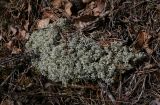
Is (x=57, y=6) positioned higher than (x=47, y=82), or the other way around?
(x=57, y=6)

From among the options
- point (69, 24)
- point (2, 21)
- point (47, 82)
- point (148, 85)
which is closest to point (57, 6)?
point (69, 24)

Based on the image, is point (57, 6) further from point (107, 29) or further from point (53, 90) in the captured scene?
point (53, 90)

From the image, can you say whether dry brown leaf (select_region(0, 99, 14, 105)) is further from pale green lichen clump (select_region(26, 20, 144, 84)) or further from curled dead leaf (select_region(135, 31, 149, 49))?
curled dead leaf (select_region(135, 31, 149, 49))

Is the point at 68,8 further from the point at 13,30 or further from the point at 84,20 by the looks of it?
the point at 13,30

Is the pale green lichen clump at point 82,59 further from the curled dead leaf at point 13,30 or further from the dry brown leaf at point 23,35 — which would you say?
the curled dead leaf at point 13,30

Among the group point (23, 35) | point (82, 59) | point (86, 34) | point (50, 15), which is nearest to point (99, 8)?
point (86, 34)

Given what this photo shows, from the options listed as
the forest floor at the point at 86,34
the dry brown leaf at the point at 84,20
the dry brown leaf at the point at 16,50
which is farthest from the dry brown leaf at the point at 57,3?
the dry brown leaf at the point at 16,50

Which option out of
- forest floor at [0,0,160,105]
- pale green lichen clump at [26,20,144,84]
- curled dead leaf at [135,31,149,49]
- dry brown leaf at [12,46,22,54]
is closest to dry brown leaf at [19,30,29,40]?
forest floor at [0,0,160,105]
